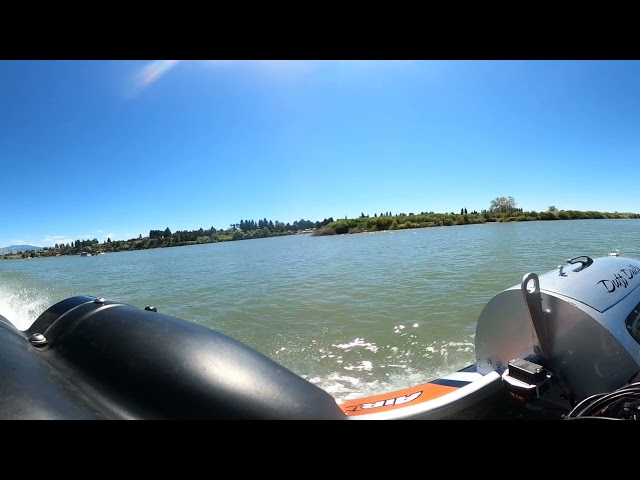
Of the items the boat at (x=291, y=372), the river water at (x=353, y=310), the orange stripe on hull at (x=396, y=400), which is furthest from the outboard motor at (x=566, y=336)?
the river water at (x=353, y=310)

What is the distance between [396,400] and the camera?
2.50m

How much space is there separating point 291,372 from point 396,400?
1.51 meters

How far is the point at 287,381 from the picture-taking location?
4.35 feet

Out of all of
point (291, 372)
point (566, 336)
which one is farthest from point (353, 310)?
point (291, 372)

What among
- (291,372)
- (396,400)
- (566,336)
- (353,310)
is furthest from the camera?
(353,310)

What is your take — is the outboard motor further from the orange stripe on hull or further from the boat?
the orange stripe on hull

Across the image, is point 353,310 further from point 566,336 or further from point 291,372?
point 291,372

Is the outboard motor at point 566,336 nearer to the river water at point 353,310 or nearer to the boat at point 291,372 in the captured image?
the boat at point 291,372

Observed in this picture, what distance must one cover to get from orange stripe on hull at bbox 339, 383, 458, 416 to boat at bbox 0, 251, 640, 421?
0.01m

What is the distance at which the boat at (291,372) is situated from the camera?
1.18 m
